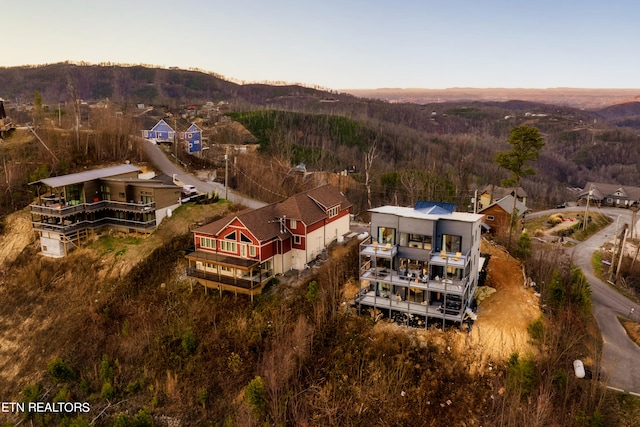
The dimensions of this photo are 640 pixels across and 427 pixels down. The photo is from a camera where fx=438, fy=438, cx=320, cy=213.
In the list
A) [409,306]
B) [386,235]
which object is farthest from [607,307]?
[386,235]

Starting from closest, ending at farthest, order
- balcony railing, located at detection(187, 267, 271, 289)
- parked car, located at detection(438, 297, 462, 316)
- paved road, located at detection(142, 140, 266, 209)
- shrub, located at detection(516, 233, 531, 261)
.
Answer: parked car, located at detection(438, 297, 462, 316)
balcony railing, located at detection(187, 267, 271, 289)
shrub, located at detection(516, 233, 531, 261)
paved road, located at detection(142, 140, 266, 209)

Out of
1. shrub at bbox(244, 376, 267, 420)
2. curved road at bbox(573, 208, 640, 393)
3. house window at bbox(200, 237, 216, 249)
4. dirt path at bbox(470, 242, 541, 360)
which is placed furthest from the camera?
house window at bbox(200, 237, 216, 249)

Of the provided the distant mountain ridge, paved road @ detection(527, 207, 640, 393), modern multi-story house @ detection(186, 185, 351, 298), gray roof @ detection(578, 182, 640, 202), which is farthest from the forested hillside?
paved road @ detection(527, 207, 640, 393)

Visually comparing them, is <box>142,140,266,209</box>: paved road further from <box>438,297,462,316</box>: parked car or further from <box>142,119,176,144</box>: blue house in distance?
<box>438,297,462,316</box>: parked car

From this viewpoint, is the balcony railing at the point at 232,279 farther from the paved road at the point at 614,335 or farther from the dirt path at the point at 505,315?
the paved road at the point at 614,335

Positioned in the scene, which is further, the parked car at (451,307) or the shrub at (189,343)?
the shrub at (189,343)

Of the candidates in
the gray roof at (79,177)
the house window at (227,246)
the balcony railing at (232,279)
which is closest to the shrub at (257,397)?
the balcony railing at (232,279)

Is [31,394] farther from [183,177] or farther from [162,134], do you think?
[162,134]
